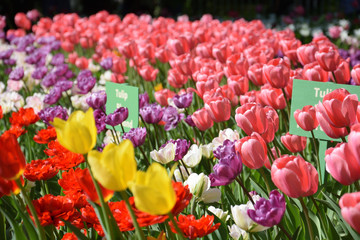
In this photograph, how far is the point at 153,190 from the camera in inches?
26.8

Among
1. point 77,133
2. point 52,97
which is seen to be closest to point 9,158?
point 77,133

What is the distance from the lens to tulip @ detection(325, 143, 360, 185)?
2.89ft

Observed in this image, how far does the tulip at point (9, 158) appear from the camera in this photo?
85 cm

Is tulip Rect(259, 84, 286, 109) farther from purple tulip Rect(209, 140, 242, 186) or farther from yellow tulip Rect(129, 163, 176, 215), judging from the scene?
yellow tulip Rect(129, 163, 176, 215)

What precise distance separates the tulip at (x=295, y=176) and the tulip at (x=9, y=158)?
0.50 m

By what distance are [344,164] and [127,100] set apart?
1.10m

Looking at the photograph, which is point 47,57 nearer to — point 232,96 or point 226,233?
point 232,96

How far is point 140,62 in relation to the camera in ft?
10.4

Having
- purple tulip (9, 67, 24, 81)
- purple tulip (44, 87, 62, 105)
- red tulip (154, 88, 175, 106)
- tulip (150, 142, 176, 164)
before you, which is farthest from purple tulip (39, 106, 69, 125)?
purple tulip (9, 67, 24, 81)

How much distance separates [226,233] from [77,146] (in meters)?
0.57

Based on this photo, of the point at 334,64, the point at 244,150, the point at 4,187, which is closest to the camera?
the point at 4,187

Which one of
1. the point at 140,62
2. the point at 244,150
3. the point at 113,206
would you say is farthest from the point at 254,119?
the point at 140,62

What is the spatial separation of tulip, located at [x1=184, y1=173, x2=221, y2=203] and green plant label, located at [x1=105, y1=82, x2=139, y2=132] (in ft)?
1.98

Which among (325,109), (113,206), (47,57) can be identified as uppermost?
(325,109)
